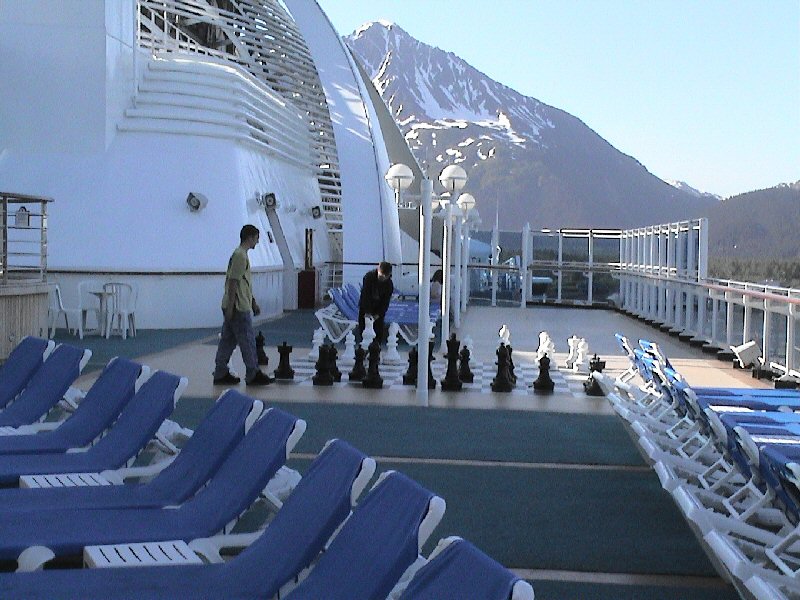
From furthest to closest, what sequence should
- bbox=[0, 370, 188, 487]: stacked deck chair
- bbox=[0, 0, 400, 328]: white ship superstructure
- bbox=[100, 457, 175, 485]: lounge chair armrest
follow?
bbox=[0, 0, 400, 328]: white ship superstructure < bbox=[0, 370, 188, 487]: stacked deck chair < bbox=[100, 457, 175, 485]: lounge chair armrest

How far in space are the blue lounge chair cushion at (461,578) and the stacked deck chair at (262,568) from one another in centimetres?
95

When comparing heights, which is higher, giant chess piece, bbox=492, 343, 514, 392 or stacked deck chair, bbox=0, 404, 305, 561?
stacked deck chair, bbox=0, 404, 305, 561

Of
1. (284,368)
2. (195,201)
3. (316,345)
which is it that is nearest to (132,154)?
(195,201)

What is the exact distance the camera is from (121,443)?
6.07m

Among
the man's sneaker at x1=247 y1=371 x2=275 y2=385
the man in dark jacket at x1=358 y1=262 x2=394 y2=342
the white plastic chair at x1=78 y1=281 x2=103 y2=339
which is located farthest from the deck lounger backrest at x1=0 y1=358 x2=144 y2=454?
the white plastic chair at x1=78 y1=281 x2=103 y2=339

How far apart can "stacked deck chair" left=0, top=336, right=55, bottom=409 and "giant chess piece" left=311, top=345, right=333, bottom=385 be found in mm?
3259

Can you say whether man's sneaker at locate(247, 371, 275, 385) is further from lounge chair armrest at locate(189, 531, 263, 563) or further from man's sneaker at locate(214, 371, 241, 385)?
lounge chair armrest at locate(189, 531, 263, 563)

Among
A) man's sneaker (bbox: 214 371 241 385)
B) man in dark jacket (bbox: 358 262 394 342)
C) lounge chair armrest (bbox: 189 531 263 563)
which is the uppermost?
man in dark jacket (bbox: 358 262 394 342)

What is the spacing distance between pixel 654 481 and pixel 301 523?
3.65 metres

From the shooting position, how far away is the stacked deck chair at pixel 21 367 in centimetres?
827

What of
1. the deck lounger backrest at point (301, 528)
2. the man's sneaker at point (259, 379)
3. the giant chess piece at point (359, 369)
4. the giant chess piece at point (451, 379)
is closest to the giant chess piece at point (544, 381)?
the giant chess piece at point (451, 379)

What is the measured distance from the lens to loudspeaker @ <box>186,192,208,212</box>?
18453 mm

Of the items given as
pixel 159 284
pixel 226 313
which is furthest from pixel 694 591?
pixel 159 284

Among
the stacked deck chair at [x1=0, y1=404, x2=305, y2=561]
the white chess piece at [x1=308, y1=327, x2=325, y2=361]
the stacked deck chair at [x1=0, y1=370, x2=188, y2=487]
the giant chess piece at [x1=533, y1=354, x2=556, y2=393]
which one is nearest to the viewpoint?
the stacked deck chair at [x1=0, y1=404, x2=305, y2=561]
